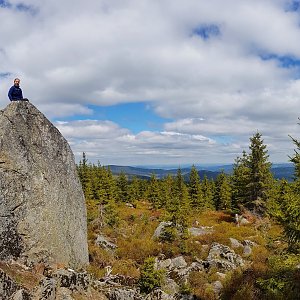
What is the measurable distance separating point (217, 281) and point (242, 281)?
5.58 ft

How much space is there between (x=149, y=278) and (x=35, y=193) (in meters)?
6.48

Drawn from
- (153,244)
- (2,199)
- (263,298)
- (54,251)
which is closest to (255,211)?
(153,244)

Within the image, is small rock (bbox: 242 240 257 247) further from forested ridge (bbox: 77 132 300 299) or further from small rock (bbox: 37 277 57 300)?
small rock (bbox: 37 277 57 300)

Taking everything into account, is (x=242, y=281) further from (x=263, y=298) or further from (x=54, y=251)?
(x=54, y=251)

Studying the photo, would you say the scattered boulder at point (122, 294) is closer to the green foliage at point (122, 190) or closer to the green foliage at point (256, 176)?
the green foliage at point (256, 176)

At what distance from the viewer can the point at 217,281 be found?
17516mm

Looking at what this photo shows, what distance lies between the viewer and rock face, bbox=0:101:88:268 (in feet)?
47.1

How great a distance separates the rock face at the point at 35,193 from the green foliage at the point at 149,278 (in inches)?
132

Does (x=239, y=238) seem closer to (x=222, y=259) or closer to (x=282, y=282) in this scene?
(x=222, y=259)

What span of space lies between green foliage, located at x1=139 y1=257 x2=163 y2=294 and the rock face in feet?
11.0

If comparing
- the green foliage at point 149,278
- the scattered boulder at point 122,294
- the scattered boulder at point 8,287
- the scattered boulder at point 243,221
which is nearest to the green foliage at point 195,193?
the scattered boulder at point 243,221

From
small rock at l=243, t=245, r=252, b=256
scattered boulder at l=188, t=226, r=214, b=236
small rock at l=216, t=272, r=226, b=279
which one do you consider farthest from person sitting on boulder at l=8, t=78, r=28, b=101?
small rock at l=243, t=245, r=252, b=256

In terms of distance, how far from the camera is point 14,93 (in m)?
16.0

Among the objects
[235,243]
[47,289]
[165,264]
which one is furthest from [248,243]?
[47,289]
